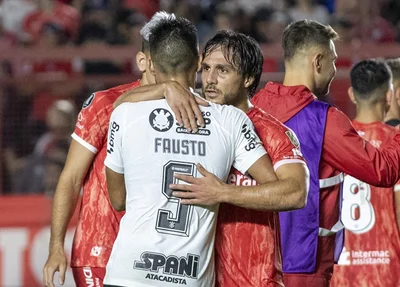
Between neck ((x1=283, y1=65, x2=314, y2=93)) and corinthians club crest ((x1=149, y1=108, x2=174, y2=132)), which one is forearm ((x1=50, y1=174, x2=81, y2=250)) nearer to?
corinthians club crest ((x1=149, y1=108, x2=174, y2=132))

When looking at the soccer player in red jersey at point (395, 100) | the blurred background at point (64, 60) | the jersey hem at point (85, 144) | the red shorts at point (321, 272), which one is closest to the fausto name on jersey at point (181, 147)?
the jersey hem at point (85, 144)

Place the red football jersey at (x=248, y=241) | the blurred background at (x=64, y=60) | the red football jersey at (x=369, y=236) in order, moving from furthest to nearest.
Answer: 1. the blurred background at (x=64, y=60)
2. the red football jersey at (x=369, y=236)
3. the red football jersey at (x=248, y=241)

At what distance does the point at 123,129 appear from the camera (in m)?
4.35

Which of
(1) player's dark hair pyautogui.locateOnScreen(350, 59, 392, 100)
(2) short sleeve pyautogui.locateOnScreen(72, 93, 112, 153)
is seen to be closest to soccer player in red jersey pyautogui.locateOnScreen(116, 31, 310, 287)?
(2) short sleeve pyautogui.locateOnScreen(72, 93, 112, 153)

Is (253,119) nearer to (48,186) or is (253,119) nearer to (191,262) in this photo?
(191,262)

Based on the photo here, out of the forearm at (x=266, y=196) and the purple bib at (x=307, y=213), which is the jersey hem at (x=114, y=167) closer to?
the forearm at (x=266, y=196)

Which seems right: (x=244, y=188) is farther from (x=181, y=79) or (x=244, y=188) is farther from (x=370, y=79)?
(x=370, y=79)

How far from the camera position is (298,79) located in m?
5.56

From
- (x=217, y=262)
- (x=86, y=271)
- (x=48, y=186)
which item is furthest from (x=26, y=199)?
(x=217, y=262)

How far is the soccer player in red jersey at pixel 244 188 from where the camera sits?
4.26 metres

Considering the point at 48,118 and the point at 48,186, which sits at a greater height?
the point at 48,118

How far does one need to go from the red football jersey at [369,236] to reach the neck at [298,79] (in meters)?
0.90

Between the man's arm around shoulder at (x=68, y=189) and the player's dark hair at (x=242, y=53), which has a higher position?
the player's dark hair at (x=242, y=53)

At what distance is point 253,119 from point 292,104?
30.1 inches
